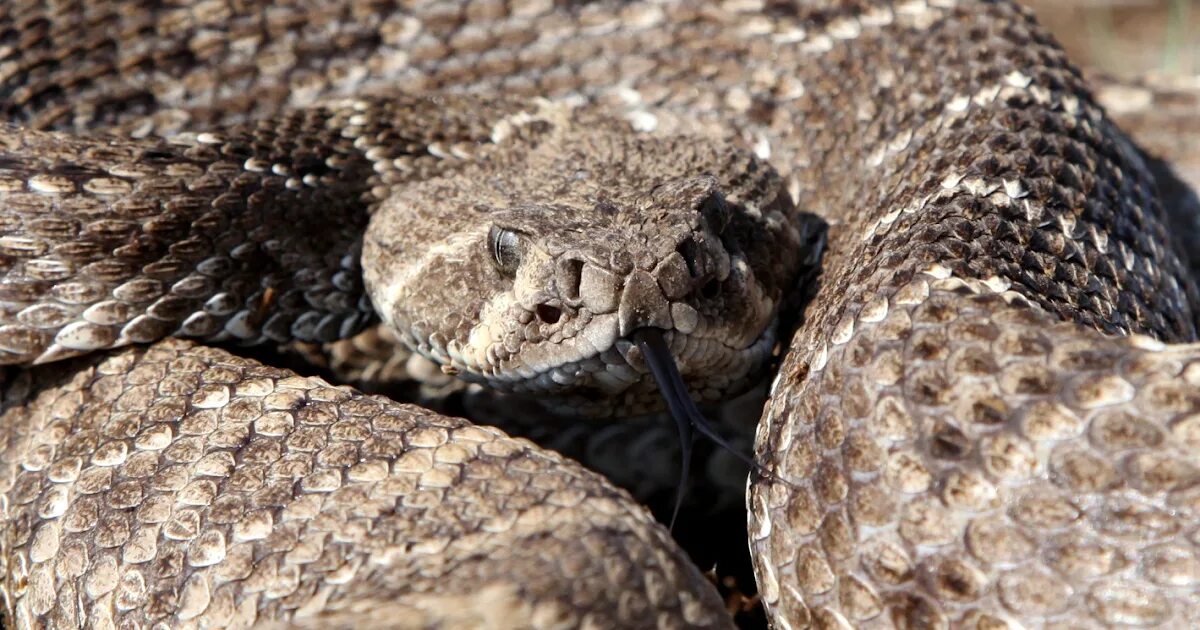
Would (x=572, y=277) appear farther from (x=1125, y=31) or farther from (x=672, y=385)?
(x=1125, y=31)

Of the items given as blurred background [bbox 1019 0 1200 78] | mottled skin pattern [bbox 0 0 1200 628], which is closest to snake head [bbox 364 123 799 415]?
mottled skin pattern [bbox 0 0 1200 628]

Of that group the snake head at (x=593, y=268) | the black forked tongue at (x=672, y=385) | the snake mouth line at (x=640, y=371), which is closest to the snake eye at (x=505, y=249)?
the snake head at (x=593, y=268)

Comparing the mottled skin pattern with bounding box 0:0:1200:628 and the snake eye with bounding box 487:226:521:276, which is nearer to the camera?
the mottled skin pattern with bounding box 0:0:1200:628

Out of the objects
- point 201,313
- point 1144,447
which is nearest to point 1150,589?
point 1144,447

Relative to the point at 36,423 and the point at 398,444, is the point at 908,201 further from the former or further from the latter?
the point at 36,423

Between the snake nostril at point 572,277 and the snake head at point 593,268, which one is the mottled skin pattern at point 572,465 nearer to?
the snake head at point 593,268

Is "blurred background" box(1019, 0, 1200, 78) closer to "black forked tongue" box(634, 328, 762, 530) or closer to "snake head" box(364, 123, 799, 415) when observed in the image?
"snake head" box(364, 123, 799, 415)
